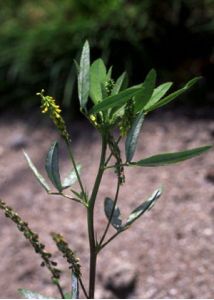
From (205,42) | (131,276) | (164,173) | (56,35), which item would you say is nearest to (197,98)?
(205,42)

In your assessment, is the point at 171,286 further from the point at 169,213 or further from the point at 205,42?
the point at 205,42

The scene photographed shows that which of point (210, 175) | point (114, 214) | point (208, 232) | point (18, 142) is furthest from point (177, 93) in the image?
point (18, 142)

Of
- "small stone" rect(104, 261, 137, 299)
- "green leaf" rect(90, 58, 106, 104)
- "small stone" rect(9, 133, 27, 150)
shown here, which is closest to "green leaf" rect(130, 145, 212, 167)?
"green leaf" rect(90, 58, 106, 104)

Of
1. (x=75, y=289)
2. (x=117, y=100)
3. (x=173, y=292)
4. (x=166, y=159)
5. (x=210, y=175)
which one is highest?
(x=117, y=100)

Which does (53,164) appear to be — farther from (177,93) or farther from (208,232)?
(208,232)

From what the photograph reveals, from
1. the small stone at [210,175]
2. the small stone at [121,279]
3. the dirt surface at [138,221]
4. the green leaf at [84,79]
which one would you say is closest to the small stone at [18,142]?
the dirt surface at [138,221]

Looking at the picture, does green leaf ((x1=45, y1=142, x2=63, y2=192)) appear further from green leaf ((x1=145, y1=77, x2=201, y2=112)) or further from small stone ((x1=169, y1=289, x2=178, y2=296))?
small stone ((x1=169, y1=289, x2=178, y2=296))
